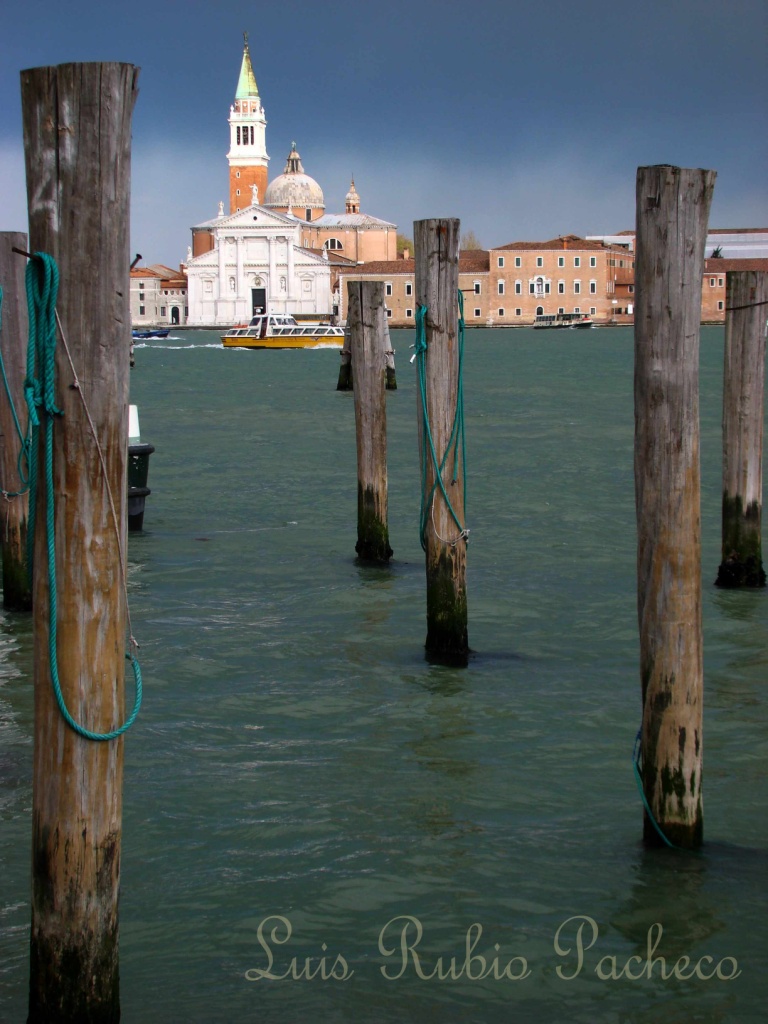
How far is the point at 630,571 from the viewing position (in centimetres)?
770

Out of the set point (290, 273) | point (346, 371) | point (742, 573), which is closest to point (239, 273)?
point (290, 273)

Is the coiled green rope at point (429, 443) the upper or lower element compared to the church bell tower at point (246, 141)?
lower

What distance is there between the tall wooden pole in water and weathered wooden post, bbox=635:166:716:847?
1.42 m

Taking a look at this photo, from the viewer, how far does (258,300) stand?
81875 millimetres

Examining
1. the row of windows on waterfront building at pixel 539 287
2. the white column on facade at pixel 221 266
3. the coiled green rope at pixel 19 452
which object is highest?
the white column on facade at pixel 221 266

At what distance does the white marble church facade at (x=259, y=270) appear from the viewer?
80250 mm

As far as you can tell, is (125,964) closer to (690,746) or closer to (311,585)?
(690,746)

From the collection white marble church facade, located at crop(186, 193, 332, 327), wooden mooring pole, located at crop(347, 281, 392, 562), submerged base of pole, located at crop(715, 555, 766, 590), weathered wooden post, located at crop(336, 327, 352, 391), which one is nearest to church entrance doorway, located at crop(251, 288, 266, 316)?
white marble church facade, located at crop(186, 193, 332, 327)

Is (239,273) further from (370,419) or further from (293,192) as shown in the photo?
(370,419)

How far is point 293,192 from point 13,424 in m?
89.2

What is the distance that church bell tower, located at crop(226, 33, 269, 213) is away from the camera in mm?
89688

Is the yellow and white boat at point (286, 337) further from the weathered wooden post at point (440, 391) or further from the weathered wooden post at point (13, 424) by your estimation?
the weathered wooden post at point (440, 391)

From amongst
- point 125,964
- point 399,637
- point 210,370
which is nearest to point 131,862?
point 125,964

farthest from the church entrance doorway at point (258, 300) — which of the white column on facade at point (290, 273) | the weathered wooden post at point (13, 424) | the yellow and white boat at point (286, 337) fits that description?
the weathered wooden post at point (13, 424)
